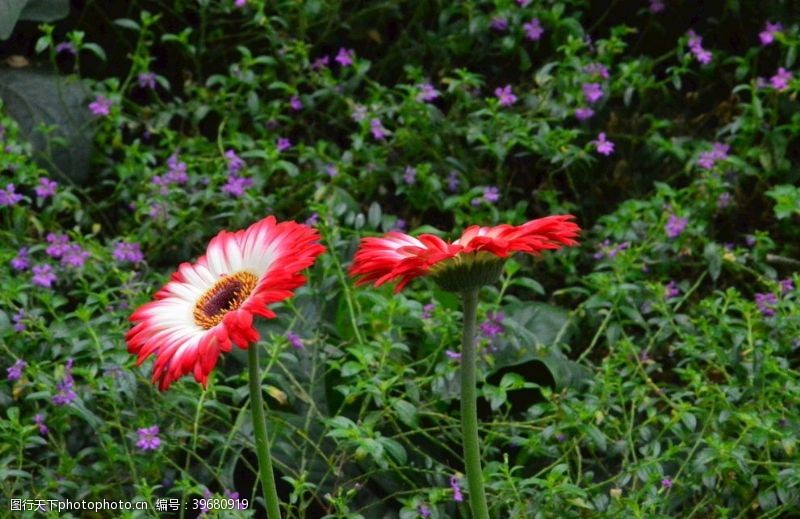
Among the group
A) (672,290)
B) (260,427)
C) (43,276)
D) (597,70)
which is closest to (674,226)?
(672,290)

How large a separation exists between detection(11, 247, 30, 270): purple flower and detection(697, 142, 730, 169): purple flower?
4.56ft

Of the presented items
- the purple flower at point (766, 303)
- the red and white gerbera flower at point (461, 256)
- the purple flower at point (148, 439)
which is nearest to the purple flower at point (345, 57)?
the purple flower at point (766, 303)

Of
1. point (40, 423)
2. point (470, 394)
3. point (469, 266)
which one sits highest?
point (469, 266)

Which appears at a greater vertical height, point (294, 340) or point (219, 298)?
point (219, 298)

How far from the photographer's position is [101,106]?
307 centimetres

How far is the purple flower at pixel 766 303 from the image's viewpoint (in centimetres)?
245

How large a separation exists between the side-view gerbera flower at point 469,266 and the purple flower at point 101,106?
165 cm

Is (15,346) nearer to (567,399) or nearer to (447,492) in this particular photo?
(447,492)

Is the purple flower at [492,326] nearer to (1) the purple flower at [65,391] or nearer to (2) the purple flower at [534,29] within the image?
(1) the purple flower at [65,391]

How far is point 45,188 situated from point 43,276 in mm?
369

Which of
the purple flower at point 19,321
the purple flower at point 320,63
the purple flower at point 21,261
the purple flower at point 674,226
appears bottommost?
the purple flower at point 21,261

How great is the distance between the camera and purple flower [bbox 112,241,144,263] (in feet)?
8.52

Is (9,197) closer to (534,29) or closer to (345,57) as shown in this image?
(345,57)

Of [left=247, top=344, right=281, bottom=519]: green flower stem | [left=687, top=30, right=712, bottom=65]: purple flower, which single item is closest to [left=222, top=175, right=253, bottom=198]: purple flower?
[left=687, top=30, right=712, bottom=65]: purple flower
